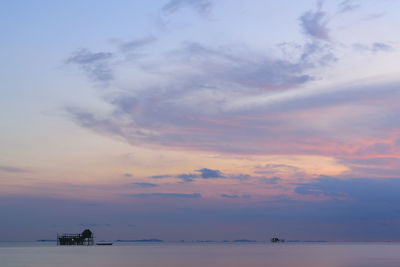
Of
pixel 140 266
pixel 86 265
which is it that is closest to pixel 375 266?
pixel 140 266

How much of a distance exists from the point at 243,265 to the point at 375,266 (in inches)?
885

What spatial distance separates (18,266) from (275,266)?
146 ft

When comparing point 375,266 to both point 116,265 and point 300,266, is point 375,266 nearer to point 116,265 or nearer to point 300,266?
point 300,266

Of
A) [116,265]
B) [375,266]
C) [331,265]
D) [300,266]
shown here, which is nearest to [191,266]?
[116,265]

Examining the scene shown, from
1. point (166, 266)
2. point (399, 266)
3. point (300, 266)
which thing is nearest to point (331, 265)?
point (300, 266)

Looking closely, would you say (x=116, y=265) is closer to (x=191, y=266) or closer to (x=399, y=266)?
(x=191, y=266)

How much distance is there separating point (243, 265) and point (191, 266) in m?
9.75

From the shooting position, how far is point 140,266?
83938 mm

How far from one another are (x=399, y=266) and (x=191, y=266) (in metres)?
35.7

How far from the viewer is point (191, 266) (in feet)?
270

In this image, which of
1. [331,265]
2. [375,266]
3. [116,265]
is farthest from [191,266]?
[375,266]

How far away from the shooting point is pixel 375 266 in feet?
265

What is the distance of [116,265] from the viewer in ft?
281

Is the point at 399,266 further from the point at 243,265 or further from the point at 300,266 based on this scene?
the point at 243,265
